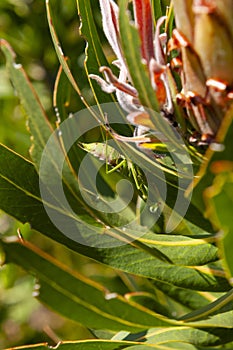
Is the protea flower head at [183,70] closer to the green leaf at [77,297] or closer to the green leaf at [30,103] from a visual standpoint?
the green leaf at [30,103]

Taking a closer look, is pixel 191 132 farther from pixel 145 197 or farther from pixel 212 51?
pixel 145 197

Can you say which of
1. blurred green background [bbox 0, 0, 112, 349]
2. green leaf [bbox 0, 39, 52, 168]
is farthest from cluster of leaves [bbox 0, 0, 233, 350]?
blurred green background [bbox 0, 0, 112, 349]

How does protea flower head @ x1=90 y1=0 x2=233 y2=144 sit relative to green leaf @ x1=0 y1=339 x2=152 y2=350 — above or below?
above

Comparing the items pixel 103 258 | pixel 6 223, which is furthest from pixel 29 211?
pixel 6 223

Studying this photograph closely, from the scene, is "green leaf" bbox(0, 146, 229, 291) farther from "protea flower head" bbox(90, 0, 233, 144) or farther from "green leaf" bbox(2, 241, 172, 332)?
"protea flower head" bbox(90, 0, 233, 144)

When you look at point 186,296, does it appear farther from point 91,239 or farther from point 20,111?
point 20,111

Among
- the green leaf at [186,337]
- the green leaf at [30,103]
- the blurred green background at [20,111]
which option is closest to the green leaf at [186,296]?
the green leaf at [186,337]
